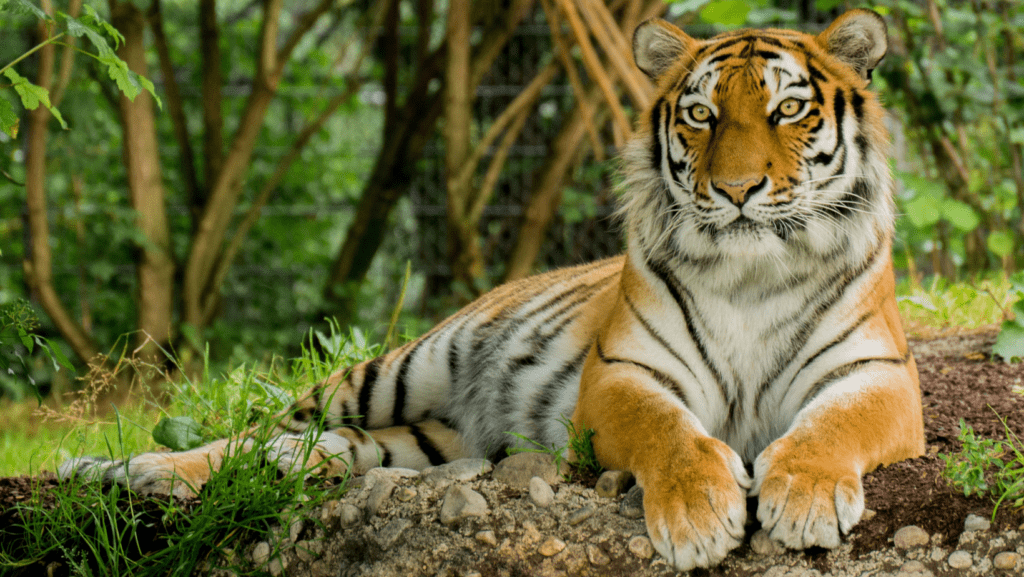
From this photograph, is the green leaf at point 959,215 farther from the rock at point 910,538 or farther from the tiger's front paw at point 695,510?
the tiger's front paw at point 695,510

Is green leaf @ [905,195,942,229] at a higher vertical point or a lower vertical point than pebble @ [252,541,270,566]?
higher

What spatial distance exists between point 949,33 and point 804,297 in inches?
143

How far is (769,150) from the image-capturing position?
2033 millimetres

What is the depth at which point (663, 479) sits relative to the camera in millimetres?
1757

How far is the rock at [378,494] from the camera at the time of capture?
80.1 inches

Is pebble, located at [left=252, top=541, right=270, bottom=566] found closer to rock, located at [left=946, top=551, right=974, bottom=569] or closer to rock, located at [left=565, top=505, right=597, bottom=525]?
rock, located at [left=565, top=505, right=597, bottom=525]

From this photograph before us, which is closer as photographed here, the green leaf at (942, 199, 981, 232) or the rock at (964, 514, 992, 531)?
the rock at (964, 514, 992, 531)

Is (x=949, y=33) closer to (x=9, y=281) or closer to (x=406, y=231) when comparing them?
(x=406, y=231)

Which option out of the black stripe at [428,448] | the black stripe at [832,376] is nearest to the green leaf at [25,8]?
the black stripe at [428,448]

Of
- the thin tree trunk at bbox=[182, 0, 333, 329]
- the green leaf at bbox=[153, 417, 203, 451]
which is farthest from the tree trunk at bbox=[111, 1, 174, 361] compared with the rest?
the green leaf at bbox=[153, 417, 203, 451]

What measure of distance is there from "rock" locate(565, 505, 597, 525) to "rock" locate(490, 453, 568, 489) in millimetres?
128

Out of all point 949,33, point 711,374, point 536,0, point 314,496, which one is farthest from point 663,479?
point 536,0

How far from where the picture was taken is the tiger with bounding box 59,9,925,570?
182 cm

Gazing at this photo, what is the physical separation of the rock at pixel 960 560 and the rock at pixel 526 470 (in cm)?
80
